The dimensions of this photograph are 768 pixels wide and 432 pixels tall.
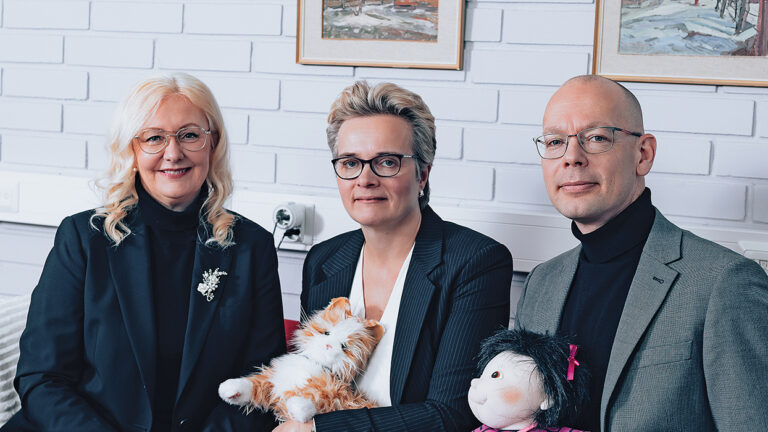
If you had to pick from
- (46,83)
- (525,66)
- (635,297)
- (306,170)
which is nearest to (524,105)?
(525,66)

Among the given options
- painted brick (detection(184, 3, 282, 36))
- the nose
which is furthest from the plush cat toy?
painted brick (detection(184, 3, 282, 36))

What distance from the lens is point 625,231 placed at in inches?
58.9

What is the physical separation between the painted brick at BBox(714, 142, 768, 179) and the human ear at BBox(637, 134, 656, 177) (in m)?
0.52

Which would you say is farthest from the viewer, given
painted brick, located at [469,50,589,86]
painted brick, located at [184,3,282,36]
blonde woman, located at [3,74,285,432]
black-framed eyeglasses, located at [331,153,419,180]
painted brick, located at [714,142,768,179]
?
painted brick, located at [184,3,282,36]

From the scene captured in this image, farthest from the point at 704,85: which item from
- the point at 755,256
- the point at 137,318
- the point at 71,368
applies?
the point at 71,368

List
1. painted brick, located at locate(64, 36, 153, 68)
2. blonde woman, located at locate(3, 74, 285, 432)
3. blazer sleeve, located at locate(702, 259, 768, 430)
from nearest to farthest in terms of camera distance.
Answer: blazer sleeve, located at locate(702, 259, 768, 430)
blonde woman, located at locate(3, 74, 285, 432)
painted brick, located at locate(64, 36, 153, 68)

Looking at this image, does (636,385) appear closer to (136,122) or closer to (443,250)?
(443,250)

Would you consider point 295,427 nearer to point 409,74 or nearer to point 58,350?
point 58,350

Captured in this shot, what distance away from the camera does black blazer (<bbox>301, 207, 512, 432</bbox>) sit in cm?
151

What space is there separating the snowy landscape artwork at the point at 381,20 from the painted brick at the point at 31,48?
37.6 inches

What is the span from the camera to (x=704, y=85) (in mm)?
1907

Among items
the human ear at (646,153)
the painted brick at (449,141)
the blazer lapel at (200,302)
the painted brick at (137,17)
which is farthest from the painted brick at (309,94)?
the human ear at (646,153)

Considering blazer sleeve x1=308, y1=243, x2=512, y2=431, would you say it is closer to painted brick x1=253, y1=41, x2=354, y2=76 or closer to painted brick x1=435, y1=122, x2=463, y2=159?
painted brick x1=435, y1=122, x2=463, y2=159

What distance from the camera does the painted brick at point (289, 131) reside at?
7.27 ft
